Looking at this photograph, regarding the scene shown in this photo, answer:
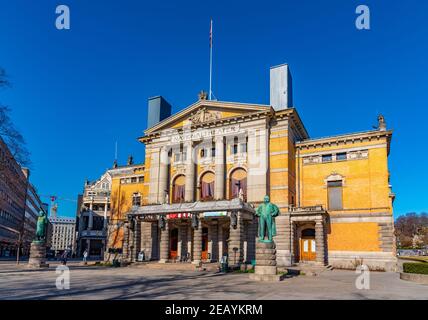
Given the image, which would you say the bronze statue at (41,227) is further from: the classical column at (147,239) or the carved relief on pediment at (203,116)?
the carved relief on pediment at (203,116)

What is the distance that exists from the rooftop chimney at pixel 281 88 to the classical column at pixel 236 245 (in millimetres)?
15685

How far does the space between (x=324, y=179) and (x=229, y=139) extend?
11.8m

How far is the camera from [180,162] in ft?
151

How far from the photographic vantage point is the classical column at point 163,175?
45562 millimetres

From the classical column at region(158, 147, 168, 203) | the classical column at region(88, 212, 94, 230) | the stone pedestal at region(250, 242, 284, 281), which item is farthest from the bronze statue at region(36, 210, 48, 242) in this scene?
the classical column at region(88, 212, 94, 230)

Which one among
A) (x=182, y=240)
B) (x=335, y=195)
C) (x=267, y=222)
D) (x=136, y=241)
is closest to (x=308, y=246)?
(x=335, y=195)

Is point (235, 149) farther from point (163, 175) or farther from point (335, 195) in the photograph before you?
point (335, 195)

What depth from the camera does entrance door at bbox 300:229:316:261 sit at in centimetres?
3838

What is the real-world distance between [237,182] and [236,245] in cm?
988

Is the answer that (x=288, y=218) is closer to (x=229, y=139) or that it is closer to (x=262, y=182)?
(x=262, y=182)

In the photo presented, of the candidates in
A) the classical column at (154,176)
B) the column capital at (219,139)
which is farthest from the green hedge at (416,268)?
the classical column at (154,176)

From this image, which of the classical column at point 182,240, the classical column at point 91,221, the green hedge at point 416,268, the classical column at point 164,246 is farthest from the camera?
the classical column at point 91,221

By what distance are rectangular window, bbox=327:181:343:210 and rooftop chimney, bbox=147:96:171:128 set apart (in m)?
26.3
